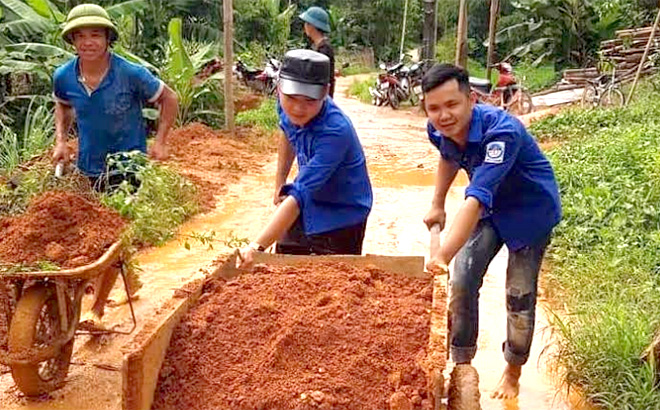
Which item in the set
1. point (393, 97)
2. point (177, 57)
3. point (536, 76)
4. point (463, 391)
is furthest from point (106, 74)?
point (536, 76)

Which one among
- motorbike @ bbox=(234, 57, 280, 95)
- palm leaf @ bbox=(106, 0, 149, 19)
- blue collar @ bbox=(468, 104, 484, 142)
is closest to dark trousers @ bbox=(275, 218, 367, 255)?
blue collar @ bbox=(468, 104, 484, 142)

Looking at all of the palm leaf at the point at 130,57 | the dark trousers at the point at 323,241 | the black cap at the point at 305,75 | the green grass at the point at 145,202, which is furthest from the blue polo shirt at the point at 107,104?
the palm leaf at the point at 130,57

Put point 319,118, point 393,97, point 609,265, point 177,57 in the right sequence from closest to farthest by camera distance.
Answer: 1. point 319,118
2. point 609,265
3. point 177,57
4. point 393,97

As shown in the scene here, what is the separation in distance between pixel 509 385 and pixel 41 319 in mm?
2290

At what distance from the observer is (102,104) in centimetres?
496

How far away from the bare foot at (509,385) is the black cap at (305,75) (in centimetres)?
169

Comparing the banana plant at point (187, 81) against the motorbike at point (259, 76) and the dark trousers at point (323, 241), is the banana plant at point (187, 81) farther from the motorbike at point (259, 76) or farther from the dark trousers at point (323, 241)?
the dark trousers at point (323, 241)

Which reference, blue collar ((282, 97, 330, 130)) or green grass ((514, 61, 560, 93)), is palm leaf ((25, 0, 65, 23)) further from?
green grass ((514, 61, 560, 93))

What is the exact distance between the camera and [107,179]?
5020 millimetres

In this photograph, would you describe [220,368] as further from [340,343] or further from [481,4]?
[481,4]

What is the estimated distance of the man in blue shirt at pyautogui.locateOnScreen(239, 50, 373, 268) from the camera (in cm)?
374

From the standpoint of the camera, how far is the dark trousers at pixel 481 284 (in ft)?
13.3

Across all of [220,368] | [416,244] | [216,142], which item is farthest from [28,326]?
Answer: [216,142]

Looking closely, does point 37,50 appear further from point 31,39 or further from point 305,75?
point 305,75
